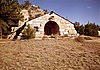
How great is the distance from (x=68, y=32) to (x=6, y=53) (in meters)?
14.6

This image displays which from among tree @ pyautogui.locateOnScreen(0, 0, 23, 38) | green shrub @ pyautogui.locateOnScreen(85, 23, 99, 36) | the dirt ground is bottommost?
the dirt ground

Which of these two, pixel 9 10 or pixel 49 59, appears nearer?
pixel 49 59

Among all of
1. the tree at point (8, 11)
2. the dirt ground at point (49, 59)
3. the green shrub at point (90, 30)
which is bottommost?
the dirt ground at point (49, 59)

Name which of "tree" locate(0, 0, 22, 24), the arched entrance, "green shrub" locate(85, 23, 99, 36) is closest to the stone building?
the arched entrance

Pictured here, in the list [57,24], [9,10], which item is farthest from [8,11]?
[57,24]

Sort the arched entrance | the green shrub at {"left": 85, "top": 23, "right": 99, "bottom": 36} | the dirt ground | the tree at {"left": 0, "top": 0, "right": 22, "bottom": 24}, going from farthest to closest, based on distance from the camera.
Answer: the green shrub at {"left": 85, "top": 23, "right": 99, "bottom": 36} < the arched entrance < the tree at {"left": 0, "top": 0, "right": 22, "bottom": 24} < the dirt ground

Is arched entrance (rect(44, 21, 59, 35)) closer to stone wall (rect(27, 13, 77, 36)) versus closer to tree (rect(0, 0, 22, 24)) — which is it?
stone wall (rect(27, 13, 77, 36))

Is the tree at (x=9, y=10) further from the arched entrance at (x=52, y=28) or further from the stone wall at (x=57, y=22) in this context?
the arched entrance at (x=52, y=28)

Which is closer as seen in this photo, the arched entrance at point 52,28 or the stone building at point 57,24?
the stone building at point 57,24

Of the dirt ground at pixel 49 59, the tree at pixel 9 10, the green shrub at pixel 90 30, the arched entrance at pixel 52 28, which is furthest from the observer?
the green shrub at pixel 90 30

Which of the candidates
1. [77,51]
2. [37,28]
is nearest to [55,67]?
[77,51]

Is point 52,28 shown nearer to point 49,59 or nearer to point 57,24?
point 57,24

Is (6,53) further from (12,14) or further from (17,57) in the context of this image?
(12,14)

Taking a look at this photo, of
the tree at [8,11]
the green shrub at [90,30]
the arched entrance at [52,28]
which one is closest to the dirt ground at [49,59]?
the tree at [8,11]
